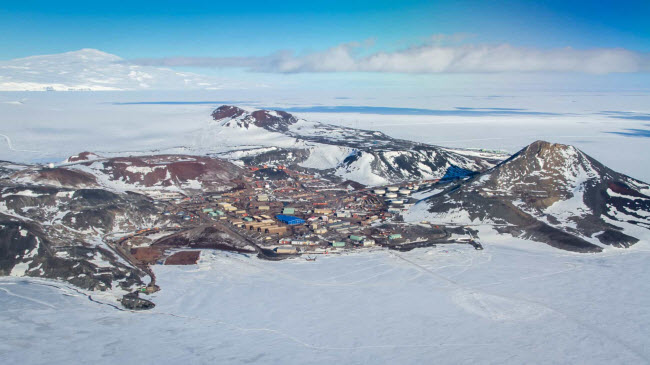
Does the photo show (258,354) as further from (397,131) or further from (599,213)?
(397,131)

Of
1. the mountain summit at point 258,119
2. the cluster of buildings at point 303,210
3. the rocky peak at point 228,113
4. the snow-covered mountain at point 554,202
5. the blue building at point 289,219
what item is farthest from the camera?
the rocky peak at point 228,113

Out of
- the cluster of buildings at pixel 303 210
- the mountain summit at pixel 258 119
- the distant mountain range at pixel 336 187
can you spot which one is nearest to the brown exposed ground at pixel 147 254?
the distant mountain range at pixel 336 187

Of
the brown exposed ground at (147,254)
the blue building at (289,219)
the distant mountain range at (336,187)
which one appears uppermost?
the distant mountain range at (336,187)

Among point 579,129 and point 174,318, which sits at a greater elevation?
point 579,129

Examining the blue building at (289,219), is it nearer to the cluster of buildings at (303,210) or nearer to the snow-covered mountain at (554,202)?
the cluster of buildings at (303,210)

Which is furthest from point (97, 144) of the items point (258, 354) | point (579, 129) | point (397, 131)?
point (579, 129)

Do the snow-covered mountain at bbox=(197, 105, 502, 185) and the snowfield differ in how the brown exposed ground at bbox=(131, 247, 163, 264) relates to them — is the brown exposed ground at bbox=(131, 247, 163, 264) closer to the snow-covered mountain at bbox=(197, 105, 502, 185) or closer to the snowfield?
the snowfield

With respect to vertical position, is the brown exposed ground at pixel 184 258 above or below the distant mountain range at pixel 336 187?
below
